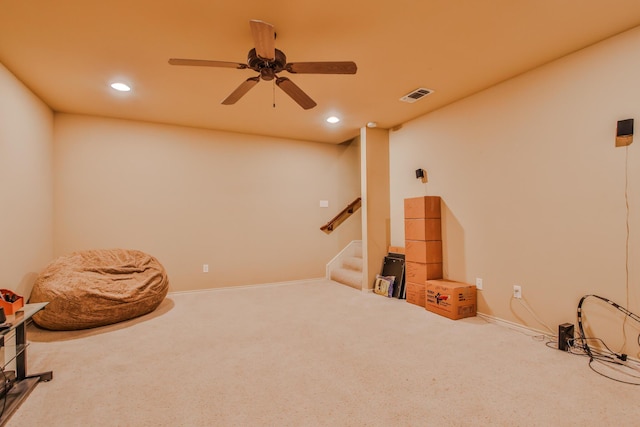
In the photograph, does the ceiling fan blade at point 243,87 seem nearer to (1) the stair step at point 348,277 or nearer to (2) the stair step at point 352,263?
(1) the stair step at point 348,277

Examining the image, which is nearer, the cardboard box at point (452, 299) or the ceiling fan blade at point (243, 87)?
the ceiling fan blade at point (243, 87)

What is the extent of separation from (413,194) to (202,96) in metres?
2.95

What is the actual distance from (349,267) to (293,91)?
356 cm

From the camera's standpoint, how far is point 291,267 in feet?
17.0

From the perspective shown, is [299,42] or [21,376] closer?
[21,376]

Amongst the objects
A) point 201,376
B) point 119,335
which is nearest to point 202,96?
point 119,335

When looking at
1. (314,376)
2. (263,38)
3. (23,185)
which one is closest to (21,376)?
(314,376)

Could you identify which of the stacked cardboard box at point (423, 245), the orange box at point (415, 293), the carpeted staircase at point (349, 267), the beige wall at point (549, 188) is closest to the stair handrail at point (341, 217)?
the carpeted staircase at point (349, 267)

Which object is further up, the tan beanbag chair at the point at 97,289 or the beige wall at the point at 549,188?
the beige wall at the point at 549,188

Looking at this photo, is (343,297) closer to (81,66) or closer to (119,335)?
(119,335)

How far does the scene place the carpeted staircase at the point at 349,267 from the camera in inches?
189

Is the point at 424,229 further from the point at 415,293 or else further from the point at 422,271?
the point at 415,293

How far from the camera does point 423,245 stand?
12.1ft

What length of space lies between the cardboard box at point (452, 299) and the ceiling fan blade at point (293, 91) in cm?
239
